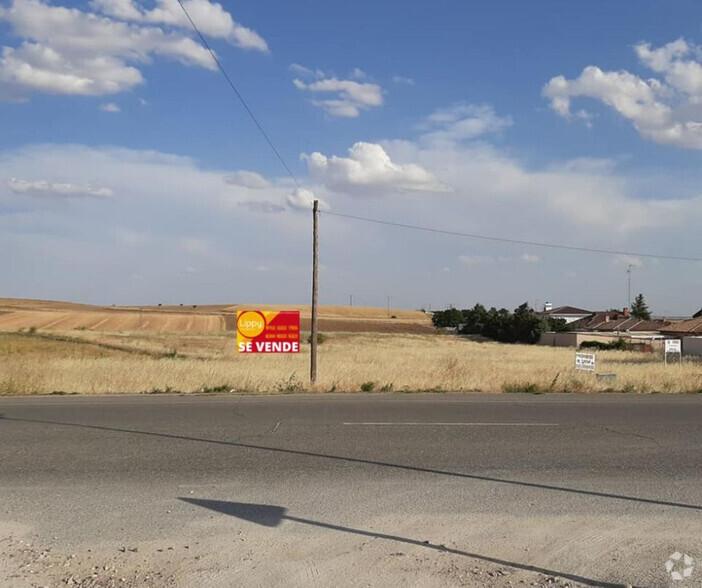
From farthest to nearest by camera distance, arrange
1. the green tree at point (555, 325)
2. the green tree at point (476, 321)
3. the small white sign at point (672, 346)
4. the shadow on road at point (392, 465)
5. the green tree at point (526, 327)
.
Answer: the green tree at point (476, 321) → the green tree at point (555, 325) → the green tree at point (526, 327) → the small white sign at point (672, 346) → the shadow on road at point (392, 465)

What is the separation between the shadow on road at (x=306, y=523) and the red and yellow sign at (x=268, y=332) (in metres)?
15.7

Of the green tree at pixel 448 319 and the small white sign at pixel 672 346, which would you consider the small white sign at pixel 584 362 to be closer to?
the small white sign at pixel 672 346

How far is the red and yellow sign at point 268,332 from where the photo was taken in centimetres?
2298

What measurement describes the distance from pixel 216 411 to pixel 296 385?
226 inches

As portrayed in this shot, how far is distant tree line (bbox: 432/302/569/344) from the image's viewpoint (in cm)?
9200

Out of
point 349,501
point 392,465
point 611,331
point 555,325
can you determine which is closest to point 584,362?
point 392,465

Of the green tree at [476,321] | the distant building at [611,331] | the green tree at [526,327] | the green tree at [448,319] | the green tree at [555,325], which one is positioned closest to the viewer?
the distant building at [611,331]

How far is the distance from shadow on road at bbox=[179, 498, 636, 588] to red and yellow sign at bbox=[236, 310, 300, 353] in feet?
51.6

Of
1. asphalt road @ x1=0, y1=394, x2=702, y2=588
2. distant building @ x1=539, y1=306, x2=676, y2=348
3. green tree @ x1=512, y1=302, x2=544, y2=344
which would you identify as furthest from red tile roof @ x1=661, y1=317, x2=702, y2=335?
asphalt road @ x1=0, y1=394, x2=702, y2=588

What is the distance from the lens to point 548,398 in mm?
18188

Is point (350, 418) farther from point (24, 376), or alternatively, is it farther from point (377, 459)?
point (24, 376)

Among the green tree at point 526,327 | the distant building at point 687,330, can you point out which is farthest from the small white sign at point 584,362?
the green tree at point 526,327

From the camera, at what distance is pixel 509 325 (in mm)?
95938

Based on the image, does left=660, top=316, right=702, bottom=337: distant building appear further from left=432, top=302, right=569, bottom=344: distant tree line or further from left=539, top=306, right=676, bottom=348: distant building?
left=432, top=302, right=569, bottom=344: distant tree line
